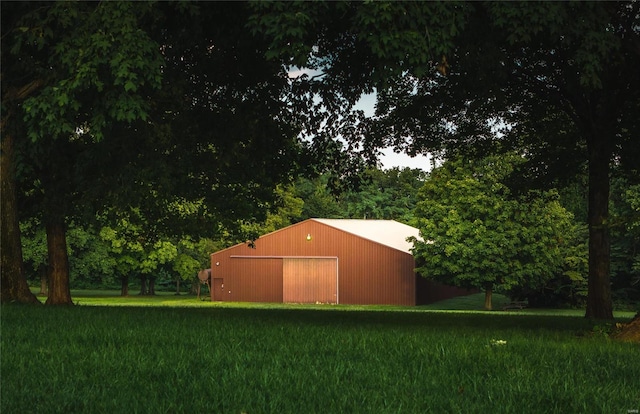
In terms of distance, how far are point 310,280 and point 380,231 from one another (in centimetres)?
901

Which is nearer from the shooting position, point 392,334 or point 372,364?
point 372,364

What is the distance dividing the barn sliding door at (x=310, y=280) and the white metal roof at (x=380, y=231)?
3.10m

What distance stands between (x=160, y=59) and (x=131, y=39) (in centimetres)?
59

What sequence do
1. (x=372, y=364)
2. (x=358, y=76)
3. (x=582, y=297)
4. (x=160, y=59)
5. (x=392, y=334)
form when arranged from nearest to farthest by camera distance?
1. (x=372, y=364)
2. (x=392, y=334)
3. (x=160, y=59)
4. (x=358, y=76)
5. (x=582, y=297)

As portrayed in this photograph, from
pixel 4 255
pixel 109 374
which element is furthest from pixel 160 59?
pixel 4 255

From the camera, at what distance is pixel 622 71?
18672mm

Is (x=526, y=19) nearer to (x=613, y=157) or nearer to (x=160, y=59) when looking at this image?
(x=160, y=59)

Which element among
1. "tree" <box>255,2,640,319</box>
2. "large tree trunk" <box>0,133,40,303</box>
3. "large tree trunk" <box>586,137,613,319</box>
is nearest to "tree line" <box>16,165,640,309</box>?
"tree" <box>255,2,640,319</box>

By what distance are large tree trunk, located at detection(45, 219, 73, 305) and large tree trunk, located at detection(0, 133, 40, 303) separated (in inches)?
131

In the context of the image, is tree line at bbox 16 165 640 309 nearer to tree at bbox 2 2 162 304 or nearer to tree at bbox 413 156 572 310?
tree at bbox 413 156 572 310

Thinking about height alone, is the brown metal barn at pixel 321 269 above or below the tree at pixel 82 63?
below

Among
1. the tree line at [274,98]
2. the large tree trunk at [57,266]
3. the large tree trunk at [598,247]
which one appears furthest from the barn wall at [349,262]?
the large tree trunk at [57,266]

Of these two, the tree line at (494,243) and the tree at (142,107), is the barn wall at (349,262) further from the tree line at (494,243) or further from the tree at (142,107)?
the tree at (142,107)

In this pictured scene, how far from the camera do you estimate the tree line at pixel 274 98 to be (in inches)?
478
